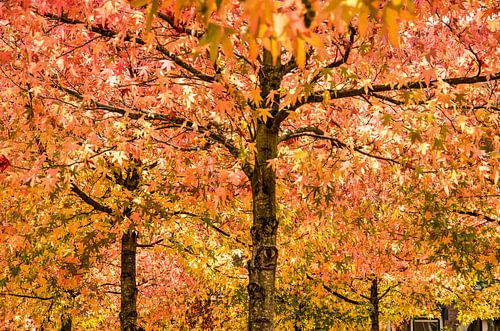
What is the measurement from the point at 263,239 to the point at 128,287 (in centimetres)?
621

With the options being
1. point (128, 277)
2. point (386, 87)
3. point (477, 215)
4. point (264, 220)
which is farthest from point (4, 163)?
point (477, 215)

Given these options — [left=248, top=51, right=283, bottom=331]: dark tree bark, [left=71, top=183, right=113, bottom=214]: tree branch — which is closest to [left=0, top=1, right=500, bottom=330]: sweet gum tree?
[left=248, top=51, right=283, bottom=331]: dark tree bark

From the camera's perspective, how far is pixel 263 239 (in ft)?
27.9

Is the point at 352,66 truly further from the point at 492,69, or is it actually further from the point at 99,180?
the point at 99,180

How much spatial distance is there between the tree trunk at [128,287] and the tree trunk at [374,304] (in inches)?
377

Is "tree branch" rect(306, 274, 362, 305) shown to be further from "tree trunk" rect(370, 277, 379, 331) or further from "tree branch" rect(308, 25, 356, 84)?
"tree branch" rect(308, 25, 356, 84)

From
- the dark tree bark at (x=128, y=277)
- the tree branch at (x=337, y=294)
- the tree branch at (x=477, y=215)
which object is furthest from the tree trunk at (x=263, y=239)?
the tree branch at (x=337, y=294)

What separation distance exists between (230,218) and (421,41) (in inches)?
256

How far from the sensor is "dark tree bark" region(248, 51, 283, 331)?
8367 mm

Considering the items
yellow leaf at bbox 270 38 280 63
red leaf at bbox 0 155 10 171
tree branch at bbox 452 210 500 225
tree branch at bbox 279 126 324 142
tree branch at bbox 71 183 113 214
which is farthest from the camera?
tree branch at bbox 452 210 500 225

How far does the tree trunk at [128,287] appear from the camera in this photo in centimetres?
1370

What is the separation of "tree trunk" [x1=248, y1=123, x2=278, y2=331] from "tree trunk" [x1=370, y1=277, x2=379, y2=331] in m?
13.0

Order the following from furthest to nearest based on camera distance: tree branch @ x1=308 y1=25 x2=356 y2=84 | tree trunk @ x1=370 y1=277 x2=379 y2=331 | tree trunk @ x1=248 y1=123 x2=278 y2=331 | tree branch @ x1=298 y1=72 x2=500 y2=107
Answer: tree trunk @ x1=370 y1=277 x2=379 y2=331 < tree trunk @ x1=248 y1=123 x2=278 y2=331 < tree branch @ x1=298 y1=72 x2=500 y2=107 < tree branch @ x1=308 y1=25 x2=356 y2=84

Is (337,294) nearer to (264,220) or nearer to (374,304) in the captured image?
(374,304)
